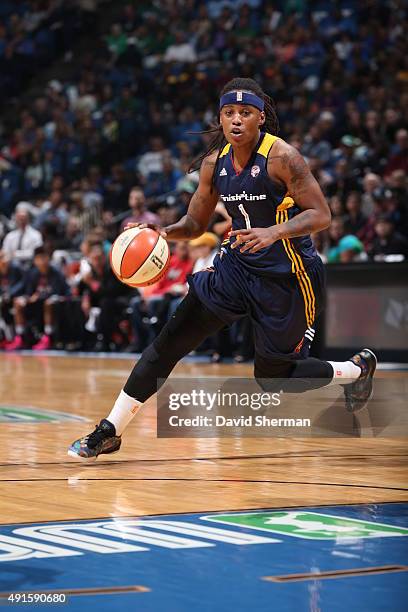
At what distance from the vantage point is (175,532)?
13.2 ft

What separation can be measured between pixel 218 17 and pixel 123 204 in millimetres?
4214

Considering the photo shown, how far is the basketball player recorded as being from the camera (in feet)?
18.7

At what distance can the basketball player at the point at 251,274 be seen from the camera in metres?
5.70

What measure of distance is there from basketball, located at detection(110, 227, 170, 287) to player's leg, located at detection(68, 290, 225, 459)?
0.28 m

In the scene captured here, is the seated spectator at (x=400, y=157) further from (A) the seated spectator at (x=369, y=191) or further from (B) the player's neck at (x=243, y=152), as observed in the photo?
(B) the player's neck at (x=243, y=152)

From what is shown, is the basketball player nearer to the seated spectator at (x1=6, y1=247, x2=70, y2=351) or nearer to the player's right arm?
the player's right arm

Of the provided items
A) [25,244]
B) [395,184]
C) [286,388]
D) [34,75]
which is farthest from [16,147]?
[286,388]

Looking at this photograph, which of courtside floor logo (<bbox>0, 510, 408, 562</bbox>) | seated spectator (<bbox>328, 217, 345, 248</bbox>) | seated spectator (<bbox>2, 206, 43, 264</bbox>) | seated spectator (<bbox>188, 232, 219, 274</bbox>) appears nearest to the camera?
courtside floor logo (<bbox>0, 510, 408, 562</bbox>)

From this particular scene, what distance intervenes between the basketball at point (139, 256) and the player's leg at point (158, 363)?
0.28m

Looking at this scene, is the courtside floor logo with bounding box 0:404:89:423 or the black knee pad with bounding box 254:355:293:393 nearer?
the black knee pad with bounding box 254:355:293:393

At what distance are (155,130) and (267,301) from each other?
586 inches

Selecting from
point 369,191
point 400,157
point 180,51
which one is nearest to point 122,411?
point 369,191

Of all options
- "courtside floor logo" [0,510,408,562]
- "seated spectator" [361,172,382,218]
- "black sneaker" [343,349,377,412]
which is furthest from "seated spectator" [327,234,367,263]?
"courtside floor logo" [0,510,408,562]

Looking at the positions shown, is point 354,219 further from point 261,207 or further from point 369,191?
point 261,207
